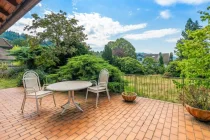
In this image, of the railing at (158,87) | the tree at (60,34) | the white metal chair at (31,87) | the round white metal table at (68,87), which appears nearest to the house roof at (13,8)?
the round white metal table at (68,87)

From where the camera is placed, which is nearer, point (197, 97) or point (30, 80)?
point (197, 97)

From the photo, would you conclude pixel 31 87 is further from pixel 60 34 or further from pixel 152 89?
pixel 152 89

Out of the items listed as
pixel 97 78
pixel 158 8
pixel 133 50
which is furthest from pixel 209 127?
pixel 133 50

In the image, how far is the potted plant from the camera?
2412mm

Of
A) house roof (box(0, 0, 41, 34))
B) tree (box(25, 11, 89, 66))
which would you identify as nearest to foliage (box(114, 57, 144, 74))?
tree (box(25, 11, 89, 66))

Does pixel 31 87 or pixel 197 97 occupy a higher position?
pixel 31 87

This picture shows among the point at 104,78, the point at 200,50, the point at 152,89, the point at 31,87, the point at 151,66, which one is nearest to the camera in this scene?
the point at 200,50

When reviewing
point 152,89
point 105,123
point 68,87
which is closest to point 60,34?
point 68,87

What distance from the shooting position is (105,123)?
245cm

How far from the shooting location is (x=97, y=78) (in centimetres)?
437

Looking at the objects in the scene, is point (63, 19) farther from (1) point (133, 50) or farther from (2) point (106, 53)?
(1) point (133, 50)

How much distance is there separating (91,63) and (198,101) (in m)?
3.28

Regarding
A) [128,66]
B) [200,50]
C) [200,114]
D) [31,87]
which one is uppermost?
[200,50]

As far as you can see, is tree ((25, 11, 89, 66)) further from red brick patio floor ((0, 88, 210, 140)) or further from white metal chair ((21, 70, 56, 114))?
red brick patio floor ((0, 88, 210, 140))
